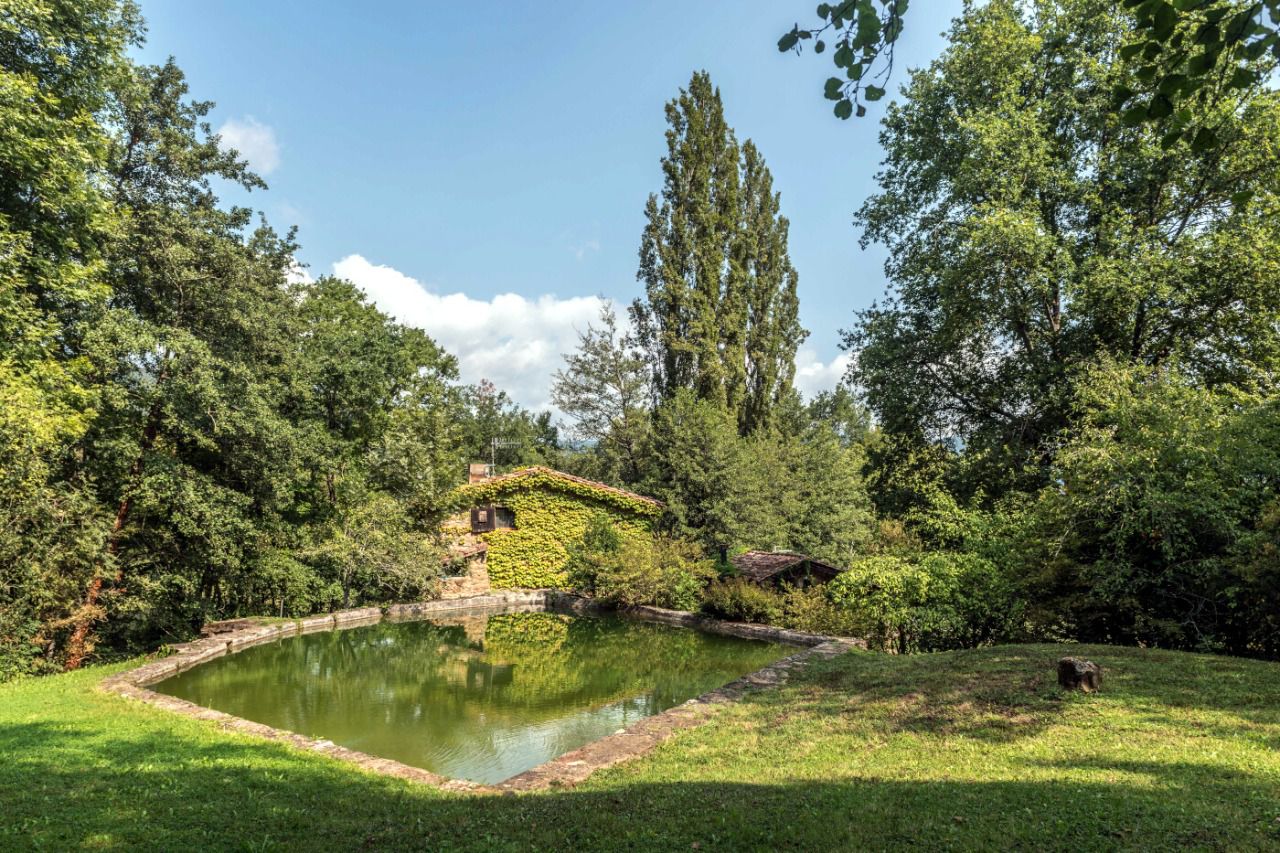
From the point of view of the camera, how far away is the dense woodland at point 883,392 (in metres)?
9.61

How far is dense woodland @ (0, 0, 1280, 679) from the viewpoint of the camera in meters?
9.61

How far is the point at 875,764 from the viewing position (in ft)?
18.5

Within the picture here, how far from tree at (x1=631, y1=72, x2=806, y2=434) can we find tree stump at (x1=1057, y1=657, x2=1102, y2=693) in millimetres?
20439

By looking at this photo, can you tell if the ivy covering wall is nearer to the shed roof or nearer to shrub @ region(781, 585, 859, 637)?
the shed roof

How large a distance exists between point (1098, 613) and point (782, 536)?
12178mm

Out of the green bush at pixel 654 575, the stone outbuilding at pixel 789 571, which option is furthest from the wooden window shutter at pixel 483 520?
the stone outbuilding at pixel 789 571

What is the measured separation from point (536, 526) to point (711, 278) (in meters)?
13.5

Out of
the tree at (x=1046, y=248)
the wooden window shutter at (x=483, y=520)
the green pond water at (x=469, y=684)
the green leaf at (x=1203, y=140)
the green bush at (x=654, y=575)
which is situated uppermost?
the tree at (x=1046, y=248)

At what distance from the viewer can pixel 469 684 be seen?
37.7ft

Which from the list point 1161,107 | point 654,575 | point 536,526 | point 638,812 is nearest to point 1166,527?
point 638,812

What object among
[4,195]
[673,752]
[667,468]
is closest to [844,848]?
[673,752]

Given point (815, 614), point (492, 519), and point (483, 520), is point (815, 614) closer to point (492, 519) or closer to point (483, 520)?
point (492, 519)

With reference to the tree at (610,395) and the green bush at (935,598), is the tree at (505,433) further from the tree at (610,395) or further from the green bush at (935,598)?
the green bush at (935,598)

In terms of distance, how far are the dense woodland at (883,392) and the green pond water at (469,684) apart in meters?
2.36
